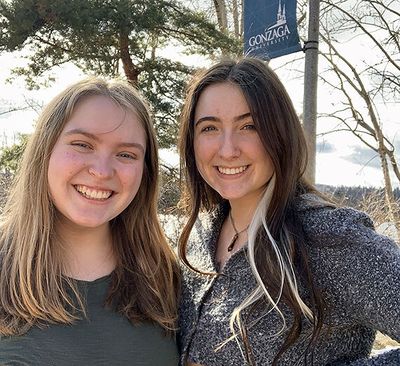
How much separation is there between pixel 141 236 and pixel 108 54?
6100 mm

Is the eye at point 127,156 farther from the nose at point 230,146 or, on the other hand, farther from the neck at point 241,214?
the neck at point 241,214

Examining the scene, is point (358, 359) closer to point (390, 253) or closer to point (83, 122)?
point (390, 253)

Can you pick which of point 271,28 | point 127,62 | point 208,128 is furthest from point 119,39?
point 208,128

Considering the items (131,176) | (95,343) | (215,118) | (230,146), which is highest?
(215,118)

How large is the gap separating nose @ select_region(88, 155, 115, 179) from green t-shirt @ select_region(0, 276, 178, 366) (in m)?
0.34

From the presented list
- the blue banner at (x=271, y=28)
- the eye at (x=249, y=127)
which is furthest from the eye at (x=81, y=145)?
the blue banner at (x=271, y=28)

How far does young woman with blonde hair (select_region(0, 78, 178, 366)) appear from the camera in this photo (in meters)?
1.55

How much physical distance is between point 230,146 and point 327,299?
585 millimetres

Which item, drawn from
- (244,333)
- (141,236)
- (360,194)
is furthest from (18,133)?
(244,333)

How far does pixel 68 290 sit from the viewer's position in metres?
1.65

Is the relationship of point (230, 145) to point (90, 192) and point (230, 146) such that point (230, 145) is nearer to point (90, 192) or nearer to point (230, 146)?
point (230, 146)

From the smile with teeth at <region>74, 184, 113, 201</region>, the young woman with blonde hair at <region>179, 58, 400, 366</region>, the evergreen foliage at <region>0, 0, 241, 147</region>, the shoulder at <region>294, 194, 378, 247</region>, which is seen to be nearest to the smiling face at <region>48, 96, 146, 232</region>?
the smile with teeth at <region>74, 184, 113, 201</region>

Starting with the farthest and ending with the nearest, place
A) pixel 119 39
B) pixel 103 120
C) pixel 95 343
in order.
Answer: pixel 119 39 < pixel 103 120 < pixel 95 343

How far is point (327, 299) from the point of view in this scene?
1.60 metres
